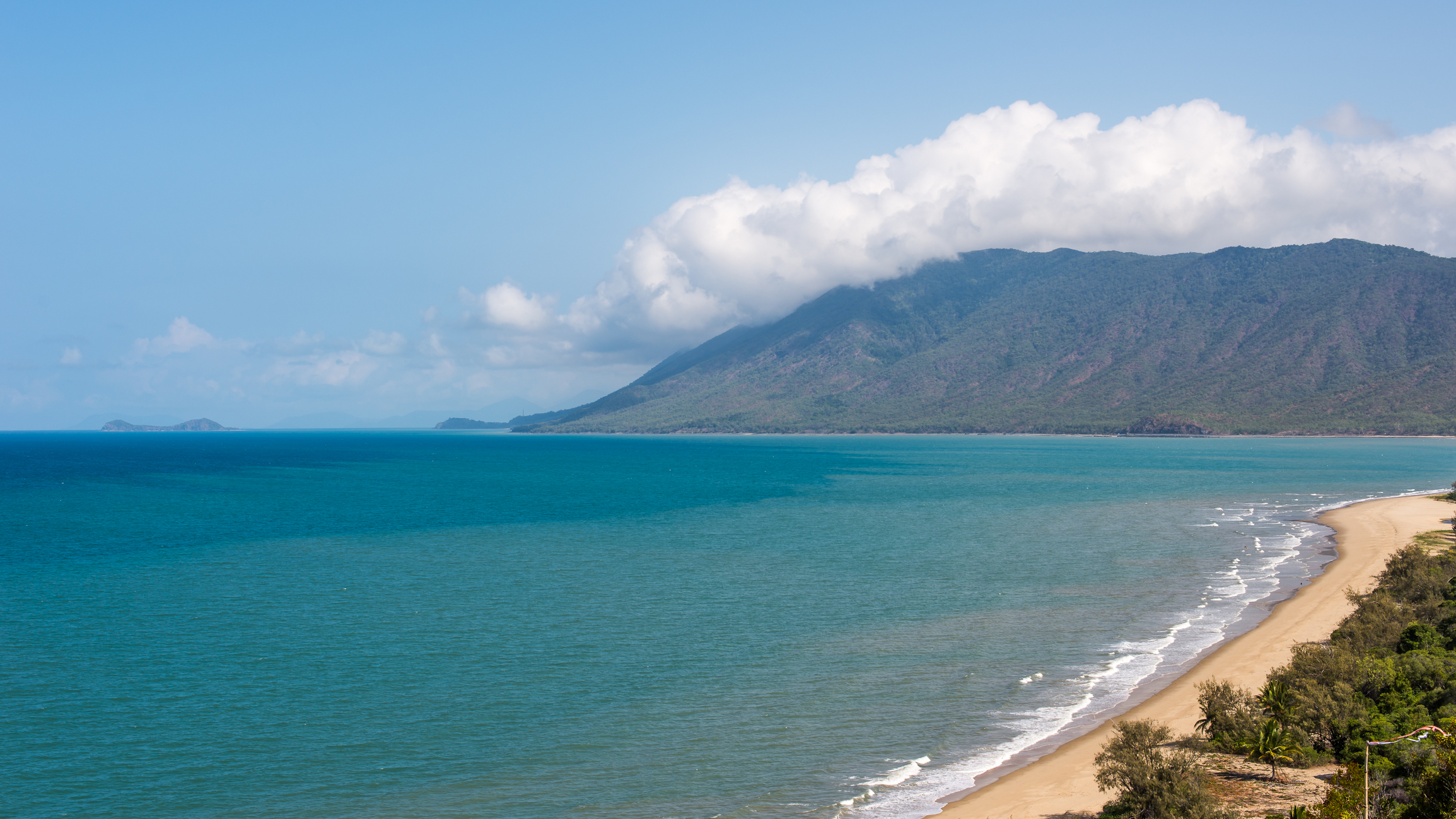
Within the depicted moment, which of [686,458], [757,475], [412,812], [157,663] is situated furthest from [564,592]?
[686,458]

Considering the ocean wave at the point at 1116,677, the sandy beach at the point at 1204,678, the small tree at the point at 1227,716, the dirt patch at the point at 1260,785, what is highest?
the small tree at the point at 1227,716

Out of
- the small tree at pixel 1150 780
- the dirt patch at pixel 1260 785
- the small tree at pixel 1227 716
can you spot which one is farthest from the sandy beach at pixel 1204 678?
the dirt patch at pixel 1260 785

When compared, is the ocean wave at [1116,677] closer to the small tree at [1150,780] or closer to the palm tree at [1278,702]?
the small tree at [1150,780]

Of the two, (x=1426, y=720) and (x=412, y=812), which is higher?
(x=1426, y=720)

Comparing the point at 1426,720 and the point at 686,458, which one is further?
the point at 686,458

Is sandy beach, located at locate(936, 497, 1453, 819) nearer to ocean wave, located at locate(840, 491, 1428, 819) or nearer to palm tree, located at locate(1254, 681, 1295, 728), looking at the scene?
ocean wave, located at locate(840, 491, 1428, 819)

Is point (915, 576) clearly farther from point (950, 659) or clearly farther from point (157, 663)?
point (157, 663)

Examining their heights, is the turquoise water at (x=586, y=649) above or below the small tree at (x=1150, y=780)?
below
